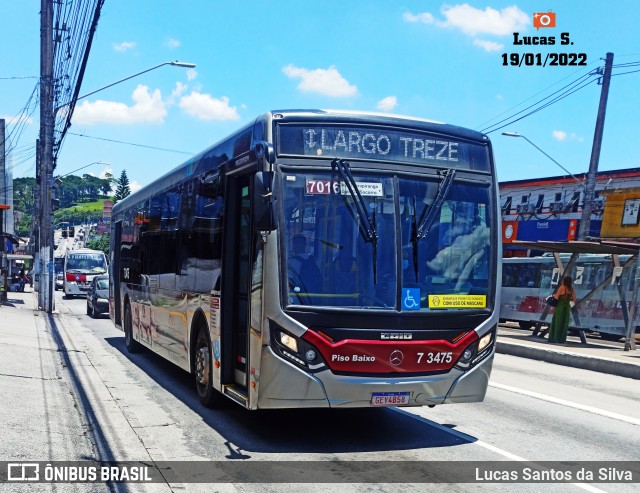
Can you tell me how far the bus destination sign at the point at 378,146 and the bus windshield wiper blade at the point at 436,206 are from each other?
0.17 metres

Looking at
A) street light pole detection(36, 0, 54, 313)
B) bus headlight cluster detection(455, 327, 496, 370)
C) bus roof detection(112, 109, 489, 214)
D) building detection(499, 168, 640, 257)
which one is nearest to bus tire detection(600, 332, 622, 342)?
building detection(499, 168, 640, 257)

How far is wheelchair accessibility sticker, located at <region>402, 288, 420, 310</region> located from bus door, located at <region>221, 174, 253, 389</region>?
1857mm

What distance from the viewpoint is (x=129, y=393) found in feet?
33.9

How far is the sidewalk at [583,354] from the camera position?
14367 millimetres

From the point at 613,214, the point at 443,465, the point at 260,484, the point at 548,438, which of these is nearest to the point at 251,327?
the point at 260,484

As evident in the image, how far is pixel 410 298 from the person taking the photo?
7.09m

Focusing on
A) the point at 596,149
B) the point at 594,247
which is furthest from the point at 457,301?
the point at 596,149

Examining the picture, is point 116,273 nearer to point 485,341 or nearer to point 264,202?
point 264,202

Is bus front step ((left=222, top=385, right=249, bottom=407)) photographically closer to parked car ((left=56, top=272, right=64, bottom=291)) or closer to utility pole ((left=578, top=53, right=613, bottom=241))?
utility pole ((left=578, top=53, right=613, bottom=241))

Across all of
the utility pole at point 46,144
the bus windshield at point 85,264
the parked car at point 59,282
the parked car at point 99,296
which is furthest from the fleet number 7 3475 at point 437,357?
the parked car at point 59,282

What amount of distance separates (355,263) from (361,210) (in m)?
0.53

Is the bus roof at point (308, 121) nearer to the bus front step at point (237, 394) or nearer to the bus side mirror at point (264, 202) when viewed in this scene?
the bus side mirror at point (264, 202)

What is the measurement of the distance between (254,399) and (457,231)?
8.76 ft

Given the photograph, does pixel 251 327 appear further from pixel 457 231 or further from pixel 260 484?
pixel 457 231
